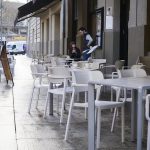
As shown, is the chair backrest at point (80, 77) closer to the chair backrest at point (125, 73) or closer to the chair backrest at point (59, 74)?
the chair backrest at point (125, 73)

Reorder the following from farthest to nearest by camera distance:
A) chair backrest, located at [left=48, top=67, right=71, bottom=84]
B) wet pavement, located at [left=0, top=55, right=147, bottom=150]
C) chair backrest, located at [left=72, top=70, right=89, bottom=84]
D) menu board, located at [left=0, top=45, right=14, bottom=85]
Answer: menu board, located at [left=0, top=45, right=14, bottom=85], chair backrest, located at [left=48, top=67, right=71, bottom=84], chair backrest, located at [left=72, top=70, right=89, bottom=84], wet pavement, located at [left=0, top=55, right=147, bottom=150]

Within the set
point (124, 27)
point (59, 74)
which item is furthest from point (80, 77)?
point (124, 27)

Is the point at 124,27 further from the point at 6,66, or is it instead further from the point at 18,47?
the point at 18,47

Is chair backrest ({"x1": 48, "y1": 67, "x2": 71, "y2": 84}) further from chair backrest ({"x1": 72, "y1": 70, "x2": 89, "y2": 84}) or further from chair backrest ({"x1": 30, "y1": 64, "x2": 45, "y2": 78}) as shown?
chair backrest ({"x1": 72, "y1": 70, "x2": 89, "y2": 84})

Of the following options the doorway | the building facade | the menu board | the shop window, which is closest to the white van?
the building facade

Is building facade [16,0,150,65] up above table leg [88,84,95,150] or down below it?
above

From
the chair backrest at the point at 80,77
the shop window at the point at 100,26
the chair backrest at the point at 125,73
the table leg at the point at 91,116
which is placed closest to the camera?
the table leg at the point at 91,116

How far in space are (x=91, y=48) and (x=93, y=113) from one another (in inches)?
397

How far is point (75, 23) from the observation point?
22609mm

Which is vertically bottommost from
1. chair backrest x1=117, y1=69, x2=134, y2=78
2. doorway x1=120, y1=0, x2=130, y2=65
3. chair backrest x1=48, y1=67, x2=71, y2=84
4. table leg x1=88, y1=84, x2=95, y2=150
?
table leg x1=88, y1=84, x2=95, y2=150

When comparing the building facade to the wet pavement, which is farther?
the building facade

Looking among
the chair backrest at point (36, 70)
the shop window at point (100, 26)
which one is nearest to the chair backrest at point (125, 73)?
the chair backrest at point (36, 70)

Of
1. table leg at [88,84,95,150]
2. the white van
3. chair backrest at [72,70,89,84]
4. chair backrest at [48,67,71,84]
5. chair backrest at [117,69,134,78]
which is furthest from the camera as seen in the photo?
the white van

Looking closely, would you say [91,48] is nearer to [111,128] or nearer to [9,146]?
[111,128]
